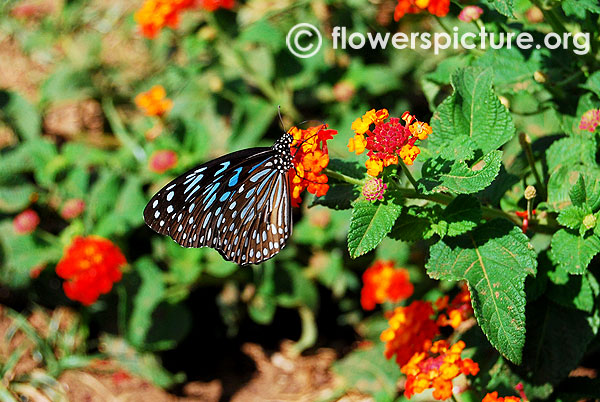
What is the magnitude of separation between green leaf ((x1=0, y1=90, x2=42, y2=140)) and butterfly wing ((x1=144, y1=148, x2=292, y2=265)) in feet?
7.22

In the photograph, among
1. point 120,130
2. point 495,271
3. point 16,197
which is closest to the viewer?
point 495,271

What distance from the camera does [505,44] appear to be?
6.75ft

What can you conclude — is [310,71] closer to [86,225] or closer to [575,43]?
[86,225]

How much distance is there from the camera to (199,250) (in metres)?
3.08

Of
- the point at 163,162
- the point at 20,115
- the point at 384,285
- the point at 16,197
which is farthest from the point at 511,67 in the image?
the point at 20,115

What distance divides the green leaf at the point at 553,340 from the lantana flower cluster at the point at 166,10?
204 centimetres

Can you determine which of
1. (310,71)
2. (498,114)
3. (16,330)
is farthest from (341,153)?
(16,330)

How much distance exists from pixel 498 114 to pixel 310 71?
185 cm

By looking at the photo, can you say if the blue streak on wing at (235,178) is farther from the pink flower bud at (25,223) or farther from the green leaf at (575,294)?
the pink flower bud at (25,223)

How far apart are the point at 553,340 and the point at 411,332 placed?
0.41m

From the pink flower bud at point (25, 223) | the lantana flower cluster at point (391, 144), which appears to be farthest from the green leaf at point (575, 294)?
the pink flower bud at point (25, 223)

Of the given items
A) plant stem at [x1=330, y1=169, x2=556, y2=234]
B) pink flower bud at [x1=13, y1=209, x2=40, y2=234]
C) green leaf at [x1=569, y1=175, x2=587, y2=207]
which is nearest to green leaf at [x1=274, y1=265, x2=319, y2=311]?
pink flower bud at [x1=13, y1=209, x2=40, y2=234]

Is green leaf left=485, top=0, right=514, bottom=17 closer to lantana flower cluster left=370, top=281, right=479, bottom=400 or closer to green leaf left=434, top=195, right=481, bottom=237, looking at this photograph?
green leaf left=434, top=195, right=481, bottom=237

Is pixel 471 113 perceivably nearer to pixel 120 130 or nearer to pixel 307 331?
pixel 307 331
